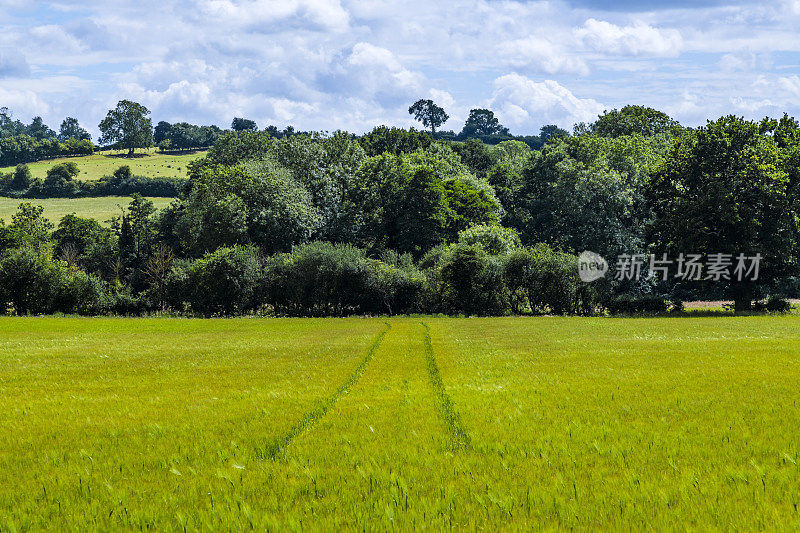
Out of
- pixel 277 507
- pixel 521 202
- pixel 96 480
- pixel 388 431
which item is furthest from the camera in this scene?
pixel 521 202

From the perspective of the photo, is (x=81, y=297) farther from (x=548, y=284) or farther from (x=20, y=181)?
(x=20, y=181)

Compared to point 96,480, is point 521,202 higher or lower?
higher

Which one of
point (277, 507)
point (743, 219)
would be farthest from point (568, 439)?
point (743, 219)

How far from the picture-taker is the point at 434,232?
84.4 meters

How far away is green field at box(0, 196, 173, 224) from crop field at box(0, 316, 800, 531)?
122 metres

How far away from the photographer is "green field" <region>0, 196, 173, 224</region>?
12838 cm

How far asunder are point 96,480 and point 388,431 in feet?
16.7

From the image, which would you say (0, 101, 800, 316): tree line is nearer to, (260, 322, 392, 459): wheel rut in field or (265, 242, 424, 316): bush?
(265, 242, 424, 316): bush

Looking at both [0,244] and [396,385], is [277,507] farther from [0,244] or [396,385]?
[0,244]

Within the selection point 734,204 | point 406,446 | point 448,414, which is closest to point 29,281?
point 448,414

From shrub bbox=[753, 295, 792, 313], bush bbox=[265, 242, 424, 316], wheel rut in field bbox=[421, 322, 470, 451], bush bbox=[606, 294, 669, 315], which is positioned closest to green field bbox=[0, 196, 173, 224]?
bush bbox=[265, 242, 424, 316]

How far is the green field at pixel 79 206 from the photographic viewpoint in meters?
128

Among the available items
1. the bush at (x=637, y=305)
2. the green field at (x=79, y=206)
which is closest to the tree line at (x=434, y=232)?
the bush at (x=637, y=305)

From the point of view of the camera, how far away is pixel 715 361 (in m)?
21.6
